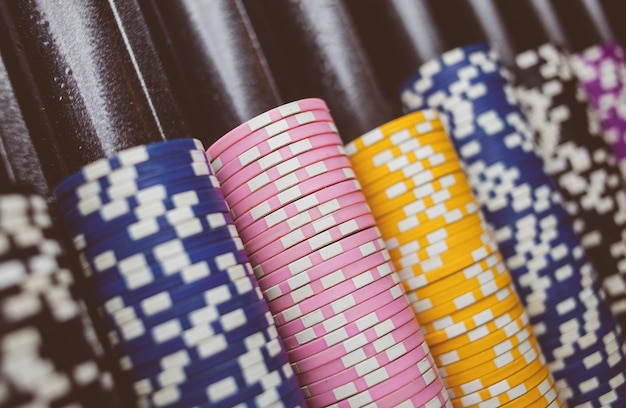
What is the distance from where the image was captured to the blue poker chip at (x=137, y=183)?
1410 mm

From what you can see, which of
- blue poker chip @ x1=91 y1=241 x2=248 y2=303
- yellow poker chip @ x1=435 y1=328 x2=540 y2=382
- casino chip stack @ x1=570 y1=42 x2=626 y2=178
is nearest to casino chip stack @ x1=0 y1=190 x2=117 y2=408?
blue poker chip @ x1=91 y1=241 x2=248 y2=303

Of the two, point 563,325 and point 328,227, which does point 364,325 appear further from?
point 563,325

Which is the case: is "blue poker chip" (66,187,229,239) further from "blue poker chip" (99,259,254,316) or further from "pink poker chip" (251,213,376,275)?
"pink poker chip" (251,213,376,275)

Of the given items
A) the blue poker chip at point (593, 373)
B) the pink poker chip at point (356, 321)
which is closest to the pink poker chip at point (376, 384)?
the pink poker chip at point (356, 321)

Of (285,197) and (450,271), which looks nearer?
(285,197)

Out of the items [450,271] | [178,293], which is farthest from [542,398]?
[178,293]

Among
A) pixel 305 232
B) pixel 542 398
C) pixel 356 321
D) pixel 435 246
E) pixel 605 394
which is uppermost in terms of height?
pixel 305 232

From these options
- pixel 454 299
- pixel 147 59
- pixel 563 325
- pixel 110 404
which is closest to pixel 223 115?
pixel 147 59

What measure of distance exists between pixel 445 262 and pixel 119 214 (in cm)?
117

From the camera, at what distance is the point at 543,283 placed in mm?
2213

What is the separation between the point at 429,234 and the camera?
6.35 ft

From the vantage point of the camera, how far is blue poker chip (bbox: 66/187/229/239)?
140cm

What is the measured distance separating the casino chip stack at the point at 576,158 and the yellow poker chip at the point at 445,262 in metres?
0.84

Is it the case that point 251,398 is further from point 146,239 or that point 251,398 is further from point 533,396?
point 533,396
